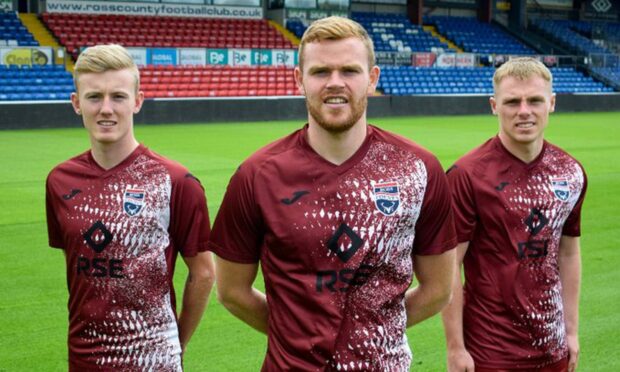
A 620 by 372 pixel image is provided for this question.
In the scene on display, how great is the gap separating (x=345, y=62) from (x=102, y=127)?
1076mm

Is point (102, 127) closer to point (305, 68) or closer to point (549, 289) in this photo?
point (305, 68)

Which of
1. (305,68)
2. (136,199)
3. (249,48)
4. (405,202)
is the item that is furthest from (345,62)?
(249,48)

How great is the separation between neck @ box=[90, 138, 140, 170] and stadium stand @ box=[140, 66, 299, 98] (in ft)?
85.1

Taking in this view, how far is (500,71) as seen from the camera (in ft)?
12.0

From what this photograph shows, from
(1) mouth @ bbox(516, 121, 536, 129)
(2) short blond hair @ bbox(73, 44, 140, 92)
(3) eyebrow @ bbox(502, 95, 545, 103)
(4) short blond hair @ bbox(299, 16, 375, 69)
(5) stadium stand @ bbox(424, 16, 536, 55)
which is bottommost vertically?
(5) stadium stand @ bbox(424, 16, 536, 55)

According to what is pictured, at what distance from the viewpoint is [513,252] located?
11.3ft

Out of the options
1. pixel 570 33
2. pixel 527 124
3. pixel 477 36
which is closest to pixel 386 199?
pixel 527 124

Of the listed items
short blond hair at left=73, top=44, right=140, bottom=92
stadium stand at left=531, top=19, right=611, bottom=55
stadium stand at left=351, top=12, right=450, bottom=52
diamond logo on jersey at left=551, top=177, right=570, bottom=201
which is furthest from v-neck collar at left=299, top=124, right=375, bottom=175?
stadium stand at left=531, top=19, right=611, bottom=55

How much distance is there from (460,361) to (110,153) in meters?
1.60

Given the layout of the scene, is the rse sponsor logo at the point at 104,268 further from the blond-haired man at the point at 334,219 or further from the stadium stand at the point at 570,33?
the stadium stand at the point at 570,33

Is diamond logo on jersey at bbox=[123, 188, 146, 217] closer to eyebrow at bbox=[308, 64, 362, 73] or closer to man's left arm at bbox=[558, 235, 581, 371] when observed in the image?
eyebrow at bbox=[308, 64, 362, 73]

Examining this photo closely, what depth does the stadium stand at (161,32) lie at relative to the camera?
108 ft

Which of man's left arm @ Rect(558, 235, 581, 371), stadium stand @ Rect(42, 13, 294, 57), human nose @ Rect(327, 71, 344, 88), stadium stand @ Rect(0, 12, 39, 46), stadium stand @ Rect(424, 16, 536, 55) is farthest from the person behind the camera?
stadium stand @ Rect(424, 16, 536, 55)

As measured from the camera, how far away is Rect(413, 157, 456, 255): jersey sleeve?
9.23ft
